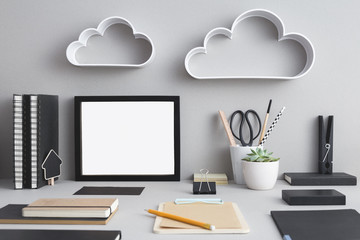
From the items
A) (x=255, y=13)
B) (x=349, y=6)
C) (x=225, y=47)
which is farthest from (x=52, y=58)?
(x=349, y=6)

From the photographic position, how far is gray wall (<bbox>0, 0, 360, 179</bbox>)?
1.23 m

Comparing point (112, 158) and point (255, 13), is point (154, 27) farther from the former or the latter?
point (112, 158)

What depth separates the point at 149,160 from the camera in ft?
4.06

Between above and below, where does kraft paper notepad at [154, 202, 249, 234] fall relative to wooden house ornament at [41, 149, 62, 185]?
below

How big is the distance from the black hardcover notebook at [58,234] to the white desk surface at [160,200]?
4 cm

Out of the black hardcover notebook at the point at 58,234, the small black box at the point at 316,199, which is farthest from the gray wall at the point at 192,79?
the black hardcover notebook at the point at 58,234

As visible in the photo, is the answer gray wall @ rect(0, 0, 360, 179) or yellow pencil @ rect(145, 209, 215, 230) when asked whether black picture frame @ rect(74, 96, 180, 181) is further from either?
yellow pencil @ rect(145, 209, 215, 230)

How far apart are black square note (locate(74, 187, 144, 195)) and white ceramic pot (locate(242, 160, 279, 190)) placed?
0.35 metres

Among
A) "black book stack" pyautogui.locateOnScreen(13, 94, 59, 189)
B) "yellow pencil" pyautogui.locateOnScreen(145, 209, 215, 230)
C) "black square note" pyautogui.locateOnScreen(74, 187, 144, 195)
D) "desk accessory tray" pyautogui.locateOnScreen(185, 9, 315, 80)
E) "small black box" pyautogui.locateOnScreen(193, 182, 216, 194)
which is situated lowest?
"yellow pencil" pyautogui.locateOnScreen(145, 209, 215, 230)

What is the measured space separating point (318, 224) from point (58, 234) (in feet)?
1.80

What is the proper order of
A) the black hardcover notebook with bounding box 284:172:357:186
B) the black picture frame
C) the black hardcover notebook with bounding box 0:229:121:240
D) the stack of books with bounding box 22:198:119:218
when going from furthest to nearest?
the black picture frame → the black hardcover notebook with bounding box 284:172:357:186 → the stack of books with bounding box 22:198:119:218 → the black hardcover notebook with bounding box 0:229:121:240

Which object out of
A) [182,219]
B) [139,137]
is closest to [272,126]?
[139,137]

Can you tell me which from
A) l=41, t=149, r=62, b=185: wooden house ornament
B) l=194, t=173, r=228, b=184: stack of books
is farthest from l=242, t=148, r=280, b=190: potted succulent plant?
l=41, t=149, r=62, b=185: wooden house ornament

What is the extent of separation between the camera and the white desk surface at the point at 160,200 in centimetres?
72
